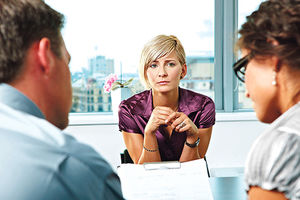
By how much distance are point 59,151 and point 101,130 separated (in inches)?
108

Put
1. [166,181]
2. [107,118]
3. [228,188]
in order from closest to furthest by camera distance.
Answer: [166,181] < [228,188] < [107,118]

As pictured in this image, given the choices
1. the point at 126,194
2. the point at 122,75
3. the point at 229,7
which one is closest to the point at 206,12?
the point at 229,7

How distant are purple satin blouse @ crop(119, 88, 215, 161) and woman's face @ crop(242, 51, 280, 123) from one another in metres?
0.97

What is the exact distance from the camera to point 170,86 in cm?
182

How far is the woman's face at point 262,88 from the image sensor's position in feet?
2.76

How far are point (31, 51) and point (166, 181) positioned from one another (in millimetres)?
688

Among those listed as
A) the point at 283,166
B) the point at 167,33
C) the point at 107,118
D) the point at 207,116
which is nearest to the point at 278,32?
the point at 283,166

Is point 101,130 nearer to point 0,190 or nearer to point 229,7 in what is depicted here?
point 229,7

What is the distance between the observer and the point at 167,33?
11.6ft

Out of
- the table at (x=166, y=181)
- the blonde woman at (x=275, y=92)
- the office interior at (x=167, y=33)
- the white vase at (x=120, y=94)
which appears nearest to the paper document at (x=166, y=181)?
the table at (x=166, y=181)

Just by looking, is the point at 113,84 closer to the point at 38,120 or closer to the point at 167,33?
the point at 167,33

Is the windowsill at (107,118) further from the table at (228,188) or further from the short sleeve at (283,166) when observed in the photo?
the short sleeve at (283,166)

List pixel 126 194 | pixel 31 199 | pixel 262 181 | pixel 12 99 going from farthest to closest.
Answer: pixel 126 194, pixel 262 181, pixel 12 99, pixel 31 199

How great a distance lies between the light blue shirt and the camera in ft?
1.78
